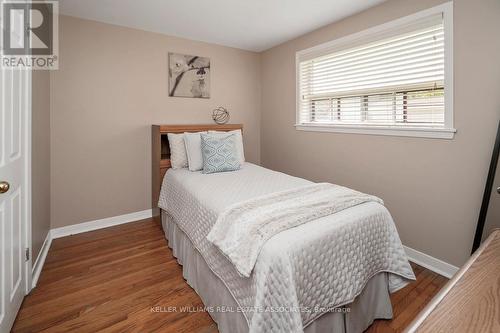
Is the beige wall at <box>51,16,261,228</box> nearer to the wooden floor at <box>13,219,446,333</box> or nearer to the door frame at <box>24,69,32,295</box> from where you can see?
the wooden floor at <box>13,219,446,333</box>

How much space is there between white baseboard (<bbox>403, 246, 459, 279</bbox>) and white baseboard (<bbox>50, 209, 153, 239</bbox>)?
9.78 ft

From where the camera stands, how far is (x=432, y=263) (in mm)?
2258

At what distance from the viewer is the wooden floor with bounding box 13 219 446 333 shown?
5.32ft

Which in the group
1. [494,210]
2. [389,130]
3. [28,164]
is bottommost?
[494,210]

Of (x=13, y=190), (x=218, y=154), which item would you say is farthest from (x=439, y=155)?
(x=13, y=190)

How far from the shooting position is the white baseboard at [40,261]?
201cm

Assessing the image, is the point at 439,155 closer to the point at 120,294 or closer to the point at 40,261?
the point at 120,294

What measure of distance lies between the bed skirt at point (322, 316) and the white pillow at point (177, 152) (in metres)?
1.18

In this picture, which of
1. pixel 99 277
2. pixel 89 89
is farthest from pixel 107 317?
pixel 89 89

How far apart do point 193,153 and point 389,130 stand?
202 centimetres

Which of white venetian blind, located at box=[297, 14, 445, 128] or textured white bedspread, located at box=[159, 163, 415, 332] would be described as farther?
Answer: white venetian blind, located at box=[297, 14, 445, 128]

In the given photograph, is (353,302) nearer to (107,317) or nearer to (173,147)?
(107,317)

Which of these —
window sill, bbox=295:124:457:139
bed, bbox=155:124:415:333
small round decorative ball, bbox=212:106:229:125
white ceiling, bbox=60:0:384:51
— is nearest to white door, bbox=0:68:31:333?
bed, bbox=155:124:415:333

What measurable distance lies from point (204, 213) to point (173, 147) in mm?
1394
